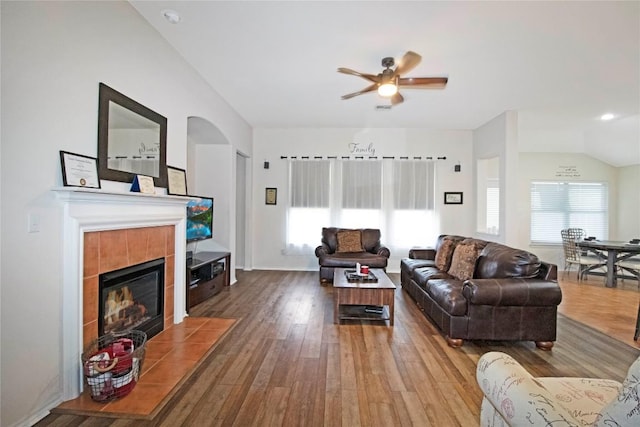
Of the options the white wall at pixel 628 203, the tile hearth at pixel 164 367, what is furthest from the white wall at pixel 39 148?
the white wall at pixel 628 203

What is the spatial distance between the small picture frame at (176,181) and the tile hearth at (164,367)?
1.42 meters

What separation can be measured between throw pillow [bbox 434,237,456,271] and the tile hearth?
2762mm

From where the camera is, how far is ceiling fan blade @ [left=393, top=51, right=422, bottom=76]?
115 inches

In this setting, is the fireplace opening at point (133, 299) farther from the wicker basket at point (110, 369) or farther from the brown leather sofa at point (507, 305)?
the brown leather sofa at point (507, 305)

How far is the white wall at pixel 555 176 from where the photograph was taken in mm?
7211

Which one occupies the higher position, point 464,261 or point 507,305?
point 464,261

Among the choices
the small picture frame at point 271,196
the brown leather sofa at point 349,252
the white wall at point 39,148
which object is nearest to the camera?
the white wall at point 39,148

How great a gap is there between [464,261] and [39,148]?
396cm

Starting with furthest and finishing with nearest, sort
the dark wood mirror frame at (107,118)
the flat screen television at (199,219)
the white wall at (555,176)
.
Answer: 1. the white wall at (555,176)
2. the flat screen television at (199,219)
3. the dark wood mirror frame at (107,118)

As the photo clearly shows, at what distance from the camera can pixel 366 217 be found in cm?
658

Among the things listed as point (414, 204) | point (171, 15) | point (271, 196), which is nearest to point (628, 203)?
point (414, 204)

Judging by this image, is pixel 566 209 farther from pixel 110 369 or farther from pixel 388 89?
pixel 110 369

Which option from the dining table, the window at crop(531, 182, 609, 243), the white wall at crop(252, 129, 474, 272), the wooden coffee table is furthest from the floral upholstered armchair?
the window at crop(531, 182, 609, 243)

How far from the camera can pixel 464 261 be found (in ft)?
12.3
